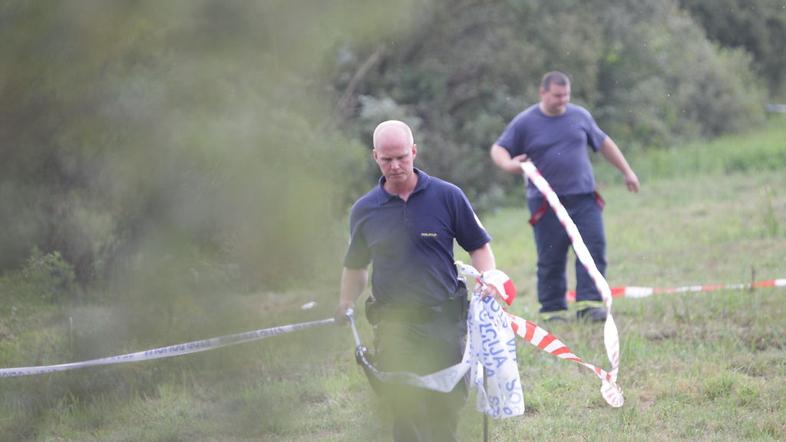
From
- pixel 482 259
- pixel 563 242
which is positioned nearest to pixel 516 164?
pixel 563 242

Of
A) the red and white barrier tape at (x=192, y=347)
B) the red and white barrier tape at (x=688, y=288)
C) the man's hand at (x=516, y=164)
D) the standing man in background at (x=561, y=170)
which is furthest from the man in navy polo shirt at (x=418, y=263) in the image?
the red and white barrier tape at (x=688, y=288)

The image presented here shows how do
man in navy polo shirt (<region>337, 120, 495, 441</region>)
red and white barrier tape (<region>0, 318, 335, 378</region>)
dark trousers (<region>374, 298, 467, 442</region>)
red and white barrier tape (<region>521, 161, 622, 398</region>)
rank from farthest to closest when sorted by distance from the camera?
red and white barrier tape (<region>521, 161, 622, 398</region>)
man in navy polo shirt (<region>337, 120, 495, 441</region>)
dark trousers (<region>374, 298, 467, 442</region>)
red and white barrier tape (<region>0, 318, 335, 378</region>)

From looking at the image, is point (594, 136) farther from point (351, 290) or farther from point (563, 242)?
point (351, 290)

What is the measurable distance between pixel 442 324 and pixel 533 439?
1288mm

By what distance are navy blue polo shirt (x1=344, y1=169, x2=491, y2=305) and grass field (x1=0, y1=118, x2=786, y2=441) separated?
40 centimetres

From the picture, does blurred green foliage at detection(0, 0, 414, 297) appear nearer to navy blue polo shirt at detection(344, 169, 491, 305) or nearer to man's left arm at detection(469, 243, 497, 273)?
navy blue polo shirt at detection(344, 169, 491, 305)

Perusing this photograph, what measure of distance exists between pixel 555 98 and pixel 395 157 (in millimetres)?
3809

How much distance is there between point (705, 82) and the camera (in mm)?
24688

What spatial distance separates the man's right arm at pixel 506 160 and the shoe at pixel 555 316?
1027 millimetres

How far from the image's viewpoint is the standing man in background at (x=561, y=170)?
26.7ft

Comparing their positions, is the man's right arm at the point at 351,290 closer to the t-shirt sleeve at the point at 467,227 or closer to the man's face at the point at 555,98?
the t-shirt sleeve at the point at 467,227

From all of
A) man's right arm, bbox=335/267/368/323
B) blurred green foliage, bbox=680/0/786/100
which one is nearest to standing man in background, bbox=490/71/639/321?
man's right arm, bbox=335/267/368/323

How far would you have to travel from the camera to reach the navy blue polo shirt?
179 inches

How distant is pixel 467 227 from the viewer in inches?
185
